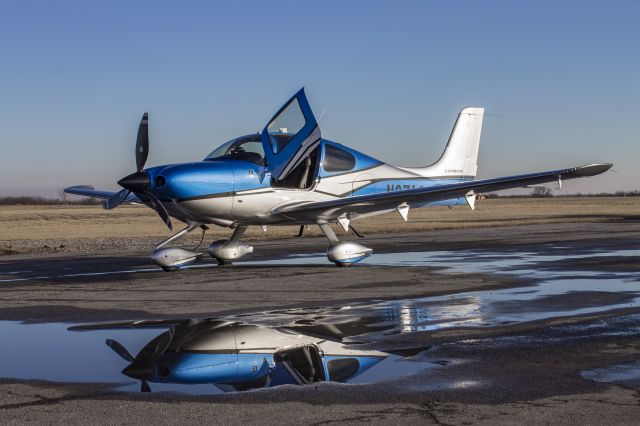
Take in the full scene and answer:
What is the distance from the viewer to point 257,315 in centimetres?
1051

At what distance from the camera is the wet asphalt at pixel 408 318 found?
571 cm

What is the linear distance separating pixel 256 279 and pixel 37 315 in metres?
5.03

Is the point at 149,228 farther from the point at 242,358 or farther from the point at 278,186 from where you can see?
the point at 242,358

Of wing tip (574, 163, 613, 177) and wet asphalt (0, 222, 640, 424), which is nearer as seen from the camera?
wet asphalt (0, 222, 640, 424)

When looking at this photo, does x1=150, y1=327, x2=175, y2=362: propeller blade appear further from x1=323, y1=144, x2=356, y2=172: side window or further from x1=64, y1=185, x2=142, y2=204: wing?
x1=64, y1=185, x2=142, y2=204: wing

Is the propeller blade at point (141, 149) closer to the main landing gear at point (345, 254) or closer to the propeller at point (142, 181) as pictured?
the propeller at point (142, 181)

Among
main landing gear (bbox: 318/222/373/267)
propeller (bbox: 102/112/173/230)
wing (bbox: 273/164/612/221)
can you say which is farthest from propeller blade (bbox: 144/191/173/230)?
main landing gear (bbox: 318/222/373/267)

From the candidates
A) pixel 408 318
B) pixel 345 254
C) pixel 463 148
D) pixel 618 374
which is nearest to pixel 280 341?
pixel 408 318

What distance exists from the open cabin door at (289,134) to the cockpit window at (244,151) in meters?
0.25

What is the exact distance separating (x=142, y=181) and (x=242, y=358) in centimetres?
921

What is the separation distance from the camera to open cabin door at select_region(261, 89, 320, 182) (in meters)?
17.3

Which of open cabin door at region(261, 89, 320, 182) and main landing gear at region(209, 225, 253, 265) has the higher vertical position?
open cabin door at region(261, 89, 320, 182)

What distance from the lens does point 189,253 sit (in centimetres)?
1786

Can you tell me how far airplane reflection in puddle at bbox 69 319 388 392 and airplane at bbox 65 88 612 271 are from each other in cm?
740
